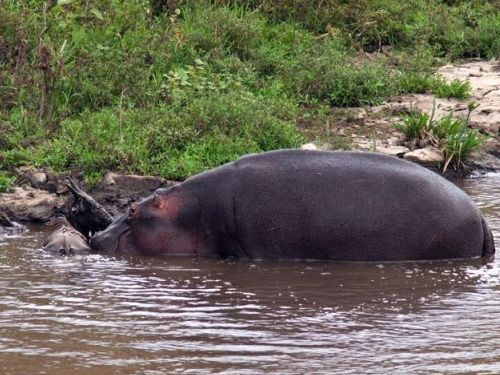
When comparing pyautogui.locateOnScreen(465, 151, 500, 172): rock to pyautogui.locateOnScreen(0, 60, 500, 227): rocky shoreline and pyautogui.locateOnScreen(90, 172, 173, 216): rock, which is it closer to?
pyautogui.locateOnScreen(0, 60, 500, 227): rocky shoreline

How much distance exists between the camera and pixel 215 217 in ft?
24.0

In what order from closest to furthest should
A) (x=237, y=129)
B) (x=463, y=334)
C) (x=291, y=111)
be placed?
(x=463, y=334) → (x=237, y=129) → (x=291, y=111)

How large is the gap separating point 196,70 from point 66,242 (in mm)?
3636

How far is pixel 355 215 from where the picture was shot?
7191 mm

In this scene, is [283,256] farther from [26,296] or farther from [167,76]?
[167,76]

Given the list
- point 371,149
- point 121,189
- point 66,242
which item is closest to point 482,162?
point 371,149

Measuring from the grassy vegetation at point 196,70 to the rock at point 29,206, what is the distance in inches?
9.9

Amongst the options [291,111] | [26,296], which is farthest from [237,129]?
[26,296]

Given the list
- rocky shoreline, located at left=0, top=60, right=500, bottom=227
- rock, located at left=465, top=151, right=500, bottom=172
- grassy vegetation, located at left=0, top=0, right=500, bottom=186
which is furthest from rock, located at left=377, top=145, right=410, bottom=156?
grassy vegetation, located at left=0, top=0, right=500, bottom=186

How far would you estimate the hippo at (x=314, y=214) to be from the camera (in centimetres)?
719

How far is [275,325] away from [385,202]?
1783mm

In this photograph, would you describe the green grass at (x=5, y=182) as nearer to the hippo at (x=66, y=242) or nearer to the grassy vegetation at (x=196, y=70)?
the grassy vegetation at (x=196, y=70)

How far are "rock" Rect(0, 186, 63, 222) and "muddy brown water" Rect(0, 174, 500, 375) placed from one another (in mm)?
684

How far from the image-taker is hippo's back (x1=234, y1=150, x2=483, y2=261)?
7176mm
